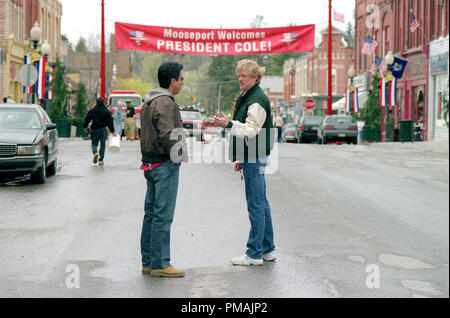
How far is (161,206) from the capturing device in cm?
680

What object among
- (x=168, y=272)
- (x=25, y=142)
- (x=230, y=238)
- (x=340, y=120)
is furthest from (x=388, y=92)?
(x=168, y=272)

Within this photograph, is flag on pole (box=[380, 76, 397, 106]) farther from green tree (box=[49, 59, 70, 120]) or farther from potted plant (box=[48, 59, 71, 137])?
green tree (box=[49, 59, 70, 120])

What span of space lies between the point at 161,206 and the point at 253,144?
3.51ft

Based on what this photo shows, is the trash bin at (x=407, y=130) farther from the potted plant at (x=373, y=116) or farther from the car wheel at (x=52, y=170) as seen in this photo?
the car wheel at (x=52, y=170)

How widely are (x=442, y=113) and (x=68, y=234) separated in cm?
2915

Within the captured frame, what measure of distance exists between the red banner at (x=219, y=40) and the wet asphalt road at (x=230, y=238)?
1650 centimetres

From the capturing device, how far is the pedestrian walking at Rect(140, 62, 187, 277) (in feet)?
22.0

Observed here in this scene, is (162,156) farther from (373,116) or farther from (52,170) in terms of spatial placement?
(373,116)

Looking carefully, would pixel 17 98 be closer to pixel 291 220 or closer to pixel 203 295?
pixel 291 220

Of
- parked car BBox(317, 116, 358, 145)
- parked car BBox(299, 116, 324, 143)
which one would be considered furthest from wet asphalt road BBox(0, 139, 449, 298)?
parked car BBox(299, 116, 324, 143)

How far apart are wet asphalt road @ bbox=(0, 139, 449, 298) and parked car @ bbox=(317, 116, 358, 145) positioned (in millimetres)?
20638

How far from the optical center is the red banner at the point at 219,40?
3234 cm
